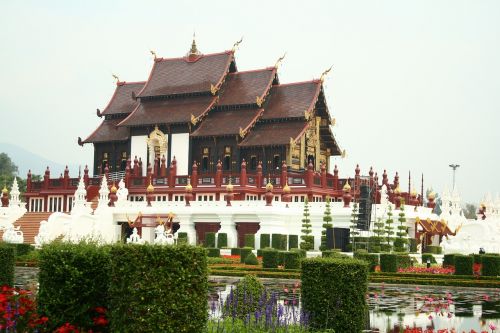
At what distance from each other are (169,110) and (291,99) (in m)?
8.89

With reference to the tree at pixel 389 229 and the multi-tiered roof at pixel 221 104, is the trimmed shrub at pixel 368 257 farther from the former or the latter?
the multi-tiered roof at pixel 221 104

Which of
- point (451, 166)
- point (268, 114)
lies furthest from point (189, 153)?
point (451, 166)

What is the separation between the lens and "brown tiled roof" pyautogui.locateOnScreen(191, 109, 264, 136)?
55312 mm

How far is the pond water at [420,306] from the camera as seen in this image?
1555 cm

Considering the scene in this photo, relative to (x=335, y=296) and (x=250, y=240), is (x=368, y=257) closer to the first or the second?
(x=250, y=240)

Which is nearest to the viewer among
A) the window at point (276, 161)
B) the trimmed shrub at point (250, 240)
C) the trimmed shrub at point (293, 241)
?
the trimmed shrub at point (293, 241)

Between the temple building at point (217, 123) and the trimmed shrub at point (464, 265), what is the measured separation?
24902 millimetres

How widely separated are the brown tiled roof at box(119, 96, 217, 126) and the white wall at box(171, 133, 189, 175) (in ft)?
4.34

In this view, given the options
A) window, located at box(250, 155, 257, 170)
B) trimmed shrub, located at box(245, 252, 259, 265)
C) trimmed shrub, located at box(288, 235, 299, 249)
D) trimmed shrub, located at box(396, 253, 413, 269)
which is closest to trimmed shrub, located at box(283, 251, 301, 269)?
trimmed shrub, located at box(245, 252, 259, 265)

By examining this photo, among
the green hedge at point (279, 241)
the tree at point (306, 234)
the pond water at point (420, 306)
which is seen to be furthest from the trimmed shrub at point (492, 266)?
the green hedge at point (279, 241)

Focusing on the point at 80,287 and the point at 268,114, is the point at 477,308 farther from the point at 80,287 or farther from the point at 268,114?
the point at 268,114

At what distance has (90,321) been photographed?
11.6m

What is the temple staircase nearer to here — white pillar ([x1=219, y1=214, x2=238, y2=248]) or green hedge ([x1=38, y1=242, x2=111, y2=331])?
white pillar ([x1=219, y1=214, x2=238, y2=248])

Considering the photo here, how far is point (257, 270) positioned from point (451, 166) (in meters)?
41.8
